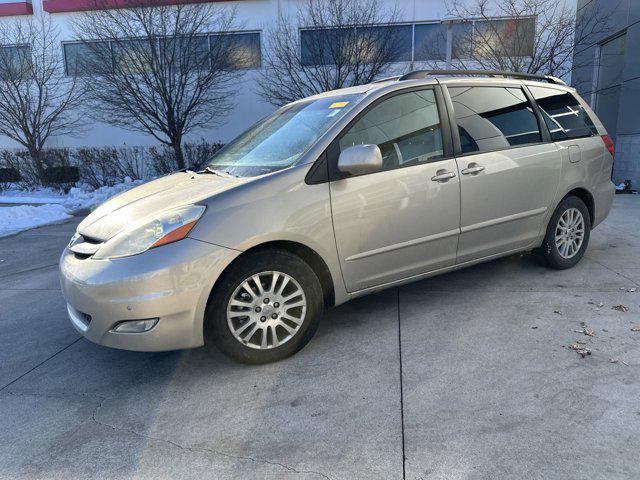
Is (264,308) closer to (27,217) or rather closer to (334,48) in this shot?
(27,217)

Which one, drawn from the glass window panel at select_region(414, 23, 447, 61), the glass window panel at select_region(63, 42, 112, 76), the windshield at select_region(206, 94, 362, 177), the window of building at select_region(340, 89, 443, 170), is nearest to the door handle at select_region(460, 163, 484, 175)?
the window of building at select_region(340, 89, 443, 170)

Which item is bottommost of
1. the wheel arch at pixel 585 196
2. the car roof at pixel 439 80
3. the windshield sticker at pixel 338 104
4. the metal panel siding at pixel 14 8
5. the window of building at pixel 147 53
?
the wheel arch at pixel 585 196

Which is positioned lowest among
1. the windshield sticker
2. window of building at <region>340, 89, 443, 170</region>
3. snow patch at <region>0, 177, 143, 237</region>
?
snow patch at <region>0, 177, 143, 237</region>

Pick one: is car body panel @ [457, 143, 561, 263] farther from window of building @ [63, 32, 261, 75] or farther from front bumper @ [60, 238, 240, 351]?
window of building @ [63, 32, 261, 75]

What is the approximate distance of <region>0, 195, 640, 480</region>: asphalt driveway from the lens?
2.26m

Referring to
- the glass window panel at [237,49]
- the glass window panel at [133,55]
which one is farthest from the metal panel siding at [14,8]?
the glass window panel at [237,49]

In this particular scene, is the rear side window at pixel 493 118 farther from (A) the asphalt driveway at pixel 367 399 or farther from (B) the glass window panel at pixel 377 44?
(B) the glass window panel at pixel 377 44

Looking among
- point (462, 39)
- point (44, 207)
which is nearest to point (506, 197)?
point (44, 207)

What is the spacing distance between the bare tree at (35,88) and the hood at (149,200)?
13.3 meters

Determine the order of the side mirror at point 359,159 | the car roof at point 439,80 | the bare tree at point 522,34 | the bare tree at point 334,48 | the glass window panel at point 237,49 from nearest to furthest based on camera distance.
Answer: the side mirror at point 359,159
the car roof at point 439,80
the bare tree at point 522,34
the bare tree at point 334,48
the glass window panel at point 237,49

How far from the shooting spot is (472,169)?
12.5 feet

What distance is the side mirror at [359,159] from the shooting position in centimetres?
313

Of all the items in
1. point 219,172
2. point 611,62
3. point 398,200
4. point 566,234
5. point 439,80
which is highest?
point 611,62

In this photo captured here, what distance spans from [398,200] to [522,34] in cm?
1085
